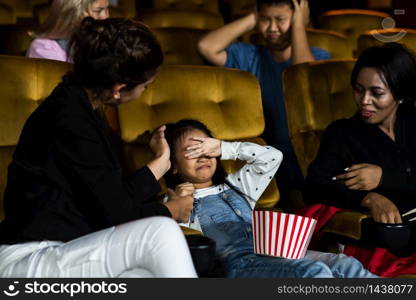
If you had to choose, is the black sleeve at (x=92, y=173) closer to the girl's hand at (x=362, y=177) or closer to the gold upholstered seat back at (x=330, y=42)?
the girl's hand at (x=362, y=177)

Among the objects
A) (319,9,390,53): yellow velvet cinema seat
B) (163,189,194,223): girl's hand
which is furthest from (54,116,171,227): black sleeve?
(319,9,390,53): yellow velvet cinema seat

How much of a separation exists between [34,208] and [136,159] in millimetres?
803

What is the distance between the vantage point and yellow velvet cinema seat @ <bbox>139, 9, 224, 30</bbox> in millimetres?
4707

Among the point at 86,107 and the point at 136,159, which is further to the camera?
the point at 136,159

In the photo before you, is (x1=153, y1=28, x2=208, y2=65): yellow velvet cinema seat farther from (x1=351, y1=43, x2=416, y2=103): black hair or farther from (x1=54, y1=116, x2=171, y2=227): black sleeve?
(x1=54, y1=116, x2=171, y2=227): black sleeve

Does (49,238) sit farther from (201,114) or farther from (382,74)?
(382,74)

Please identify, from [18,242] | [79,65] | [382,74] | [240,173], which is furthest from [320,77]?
[18,242]

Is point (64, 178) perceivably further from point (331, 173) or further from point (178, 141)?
point (331, 173)

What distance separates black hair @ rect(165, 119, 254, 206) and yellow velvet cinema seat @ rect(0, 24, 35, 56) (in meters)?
1.34

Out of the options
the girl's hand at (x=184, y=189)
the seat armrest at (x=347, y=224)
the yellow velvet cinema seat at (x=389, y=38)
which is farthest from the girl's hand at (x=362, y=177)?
the yellow velvet cinema seat at (x=389, y=38)

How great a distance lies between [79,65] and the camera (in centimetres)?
191

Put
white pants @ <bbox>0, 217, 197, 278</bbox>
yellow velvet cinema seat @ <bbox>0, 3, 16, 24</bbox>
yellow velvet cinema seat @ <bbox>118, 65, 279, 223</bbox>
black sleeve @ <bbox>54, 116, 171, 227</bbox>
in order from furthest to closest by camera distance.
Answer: yellow velvet cinema seat @ <bbox>0, 3, 16, 24</bbox>
yellow velvet cinema seat @ <bbox>118, 65, 279, 223</bbox>
black sleeve @ <bbox>54, 116, 171, 227</bbox>
white pants @ <bbox>0, 217, 197, 278</bbox>

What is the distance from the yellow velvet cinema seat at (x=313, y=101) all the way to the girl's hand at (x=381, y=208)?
478mm

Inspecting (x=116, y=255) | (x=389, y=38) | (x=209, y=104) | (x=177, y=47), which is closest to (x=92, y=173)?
(x=116, y=255)
